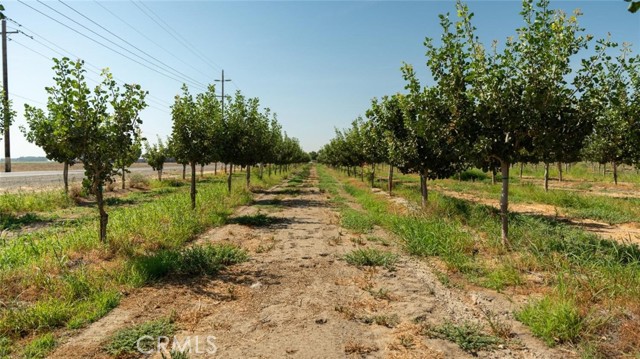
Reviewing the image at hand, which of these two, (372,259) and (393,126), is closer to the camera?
(372,259)

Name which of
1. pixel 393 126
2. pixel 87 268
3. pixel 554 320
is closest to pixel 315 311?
pixel 554 320

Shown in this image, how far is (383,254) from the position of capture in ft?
28.2

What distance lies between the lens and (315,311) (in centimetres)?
549

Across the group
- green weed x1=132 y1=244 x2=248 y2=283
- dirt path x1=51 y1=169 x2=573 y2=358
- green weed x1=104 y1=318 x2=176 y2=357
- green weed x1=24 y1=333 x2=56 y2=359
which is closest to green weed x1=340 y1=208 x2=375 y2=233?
dirt path x1=51 y1=169 x2=573 y2=358

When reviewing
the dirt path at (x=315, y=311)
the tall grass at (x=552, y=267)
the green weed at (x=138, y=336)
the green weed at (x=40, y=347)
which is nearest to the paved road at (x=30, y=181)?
the dirt path at (x=315, y=311)

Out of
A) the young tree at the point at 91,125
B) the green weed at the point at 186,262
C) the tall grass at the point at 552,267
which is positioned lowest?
the green weed at the point at 186,262

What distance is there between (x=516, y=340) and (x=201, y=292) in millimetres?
4772

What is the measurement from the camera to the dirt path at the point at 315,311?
4.30 meters

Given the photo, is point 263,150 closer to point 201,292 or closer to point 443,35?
point 443,35

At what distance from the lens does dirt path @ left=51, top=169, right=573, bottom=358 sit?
430 cm

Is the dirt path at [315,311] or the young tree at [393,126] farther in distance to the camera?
the young tree at [393,126]

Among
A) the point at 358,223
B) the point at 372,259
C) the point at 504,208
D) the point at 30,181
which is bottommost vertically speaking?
the point at 372,259

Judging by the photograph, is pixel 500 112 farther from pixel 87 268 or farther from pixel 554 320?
pixel 87 268

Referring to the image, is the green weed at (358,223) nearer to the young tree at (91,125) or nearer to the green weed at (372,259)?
the green weed at (372,259)
